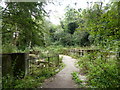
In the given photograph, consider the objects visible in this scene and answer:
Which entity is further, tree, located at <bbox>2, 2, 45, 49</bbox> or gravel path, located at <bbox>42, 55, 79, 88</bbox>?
gravel path, located at <bbox>42, 55, 79, 88</bbox>

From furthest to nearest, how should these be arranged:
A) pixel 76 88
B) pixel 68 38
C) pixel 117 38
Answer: pixel 68 38 → pixel 76 88 → pixel 117 38

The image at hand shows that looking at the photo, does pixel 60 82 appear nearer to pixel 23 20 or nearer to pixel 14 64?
pixel 14 64

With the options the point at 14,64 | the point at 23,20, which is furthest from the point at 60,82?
the point at 23,20

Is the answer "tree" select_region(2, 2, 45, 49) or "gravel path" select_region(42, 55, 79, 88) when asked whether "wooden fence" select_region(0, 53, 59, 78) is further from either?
"gravel path" select_region(42, 55, 79, 88)

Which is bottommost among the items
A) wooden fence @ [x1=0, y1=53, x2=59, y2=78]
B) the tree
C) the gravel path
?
the gravel path

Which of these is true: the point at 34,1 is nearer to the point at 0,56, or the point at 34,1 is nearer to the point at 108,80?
the point at 0,56

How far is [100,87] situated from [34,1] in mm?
3490

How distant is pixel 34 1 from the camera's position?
2975mm

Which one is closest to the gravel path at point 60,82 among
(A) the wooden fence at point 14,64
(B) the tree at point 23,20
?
(A) the wooden fence at point 14,64

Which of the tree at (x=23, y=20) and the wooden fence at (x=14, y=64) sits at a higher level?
the tree at (x=23, y=20)

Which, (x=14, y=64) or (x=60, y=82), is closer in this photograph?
(x=14, y=64)

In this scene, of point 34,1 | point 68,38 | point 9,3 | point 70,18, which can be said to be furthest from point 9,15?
point 70,18

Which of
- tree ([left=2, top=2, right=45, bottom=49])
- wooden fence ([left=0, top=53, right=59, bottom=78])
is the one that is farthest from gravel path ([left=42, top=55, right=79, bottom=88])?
tree ([left=2, top=2, right=45, bottom=49])

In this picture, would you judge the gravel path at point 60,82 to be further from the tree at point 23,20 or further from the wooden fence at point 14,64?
the tree at point 23,20
